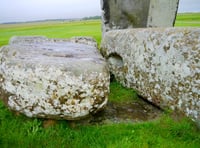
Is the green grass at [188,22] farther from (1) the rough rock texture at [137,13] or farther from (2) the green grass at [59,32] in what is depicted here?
(1) the rough rock texture at [137,13]

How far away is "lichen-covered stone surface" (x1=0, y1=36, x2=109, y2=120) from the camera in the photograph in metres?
4.71

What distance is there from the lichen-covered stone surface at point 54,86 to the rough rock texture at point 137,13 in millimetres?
4267

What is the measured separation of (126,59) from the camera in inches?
267

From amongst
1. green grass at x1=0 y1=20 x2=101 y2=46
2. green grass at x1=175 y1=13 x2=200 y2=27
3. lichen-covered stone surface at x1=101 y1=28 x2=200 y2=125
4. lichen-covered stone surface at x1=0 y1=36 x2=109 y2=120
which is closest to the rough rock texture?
lichen-covered stone surface at x1=101 y1=28 x2=200 y2=125

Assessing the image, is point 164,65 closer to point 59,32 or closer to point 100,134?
point 100,134

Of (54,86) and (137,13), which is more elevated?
(54,86)

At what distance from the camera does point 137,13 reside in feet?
30.8

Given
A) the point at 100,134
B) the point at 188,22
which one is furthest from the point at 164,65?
the point at 188,22

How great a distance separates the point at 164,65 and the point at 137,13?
419 cm

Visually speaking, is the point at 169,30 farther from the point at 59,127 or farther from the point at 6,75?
the point at 6,75

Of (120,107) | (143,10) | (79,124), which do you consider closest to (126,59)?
(120,107)

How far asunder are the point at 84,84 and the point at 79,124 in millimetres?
878

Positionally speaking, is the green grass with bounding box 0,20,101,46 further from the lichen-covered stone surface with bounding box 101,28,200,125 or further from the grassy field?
the grassy field

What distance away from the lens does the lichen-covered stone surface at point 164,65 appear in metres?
4.99
